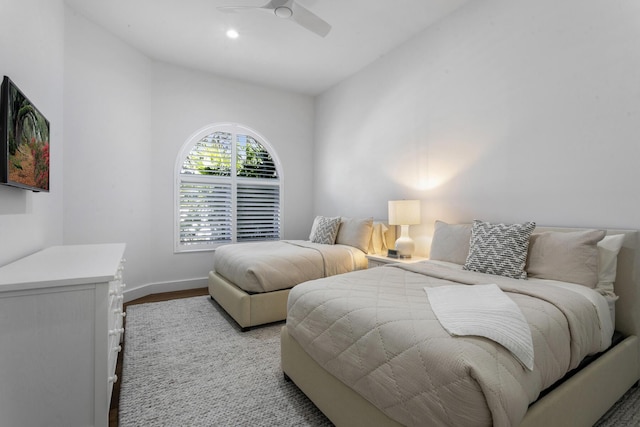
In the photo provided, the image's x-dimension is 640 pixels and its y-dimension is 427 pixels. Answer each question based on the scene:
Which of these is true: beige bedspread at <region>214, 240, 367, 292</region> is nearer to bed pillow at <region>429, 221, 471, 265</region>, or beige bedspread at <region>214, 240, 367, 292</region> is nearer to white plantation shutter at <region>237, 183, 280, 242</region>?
bed pillow at <region>429, 221, 471, 265</region>

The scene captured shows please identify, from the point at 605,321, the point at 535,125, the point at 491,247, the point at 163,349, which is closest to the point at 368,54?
the point at 535,125

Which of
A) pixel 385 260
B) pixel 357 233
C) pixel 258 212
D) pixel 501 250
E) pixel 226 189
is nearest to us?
pixel 501 250

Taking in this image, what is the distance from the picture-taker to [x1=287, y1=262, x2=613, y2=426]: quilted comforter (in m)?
0.88

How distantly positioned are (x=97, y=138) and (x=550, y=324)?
158 inches

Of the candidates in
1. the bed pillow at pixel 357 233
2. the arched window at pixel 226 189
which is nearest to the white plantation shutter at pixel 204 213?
the arched window at pixel 226 189

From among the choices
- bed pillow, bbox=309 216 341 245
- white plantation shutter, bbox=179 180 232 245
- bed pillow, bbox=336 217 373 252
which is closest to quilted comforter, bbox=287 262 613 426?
bed pillow, bbox=336 217 373 252

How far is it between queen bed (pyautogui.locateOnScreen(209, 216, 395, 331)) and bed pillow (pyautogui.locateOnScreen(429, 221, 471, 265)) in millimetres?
908

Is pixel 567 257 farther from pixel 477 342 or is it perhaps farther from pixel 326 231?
pixel 326 231

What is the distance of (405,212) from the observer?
306cm

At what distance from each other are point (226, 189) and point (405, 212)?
262cm

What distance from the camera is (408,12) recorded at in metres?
2.92

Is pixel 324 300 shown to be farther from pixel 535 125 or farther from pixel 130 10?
pixel 130 10

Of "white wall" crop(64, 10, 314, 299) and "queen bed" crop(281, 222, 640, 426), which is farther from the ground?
"white wall" crop(64, 10, 314, 299)

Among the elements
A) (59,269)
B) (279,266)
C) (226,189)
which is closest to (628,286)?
(279,266)
